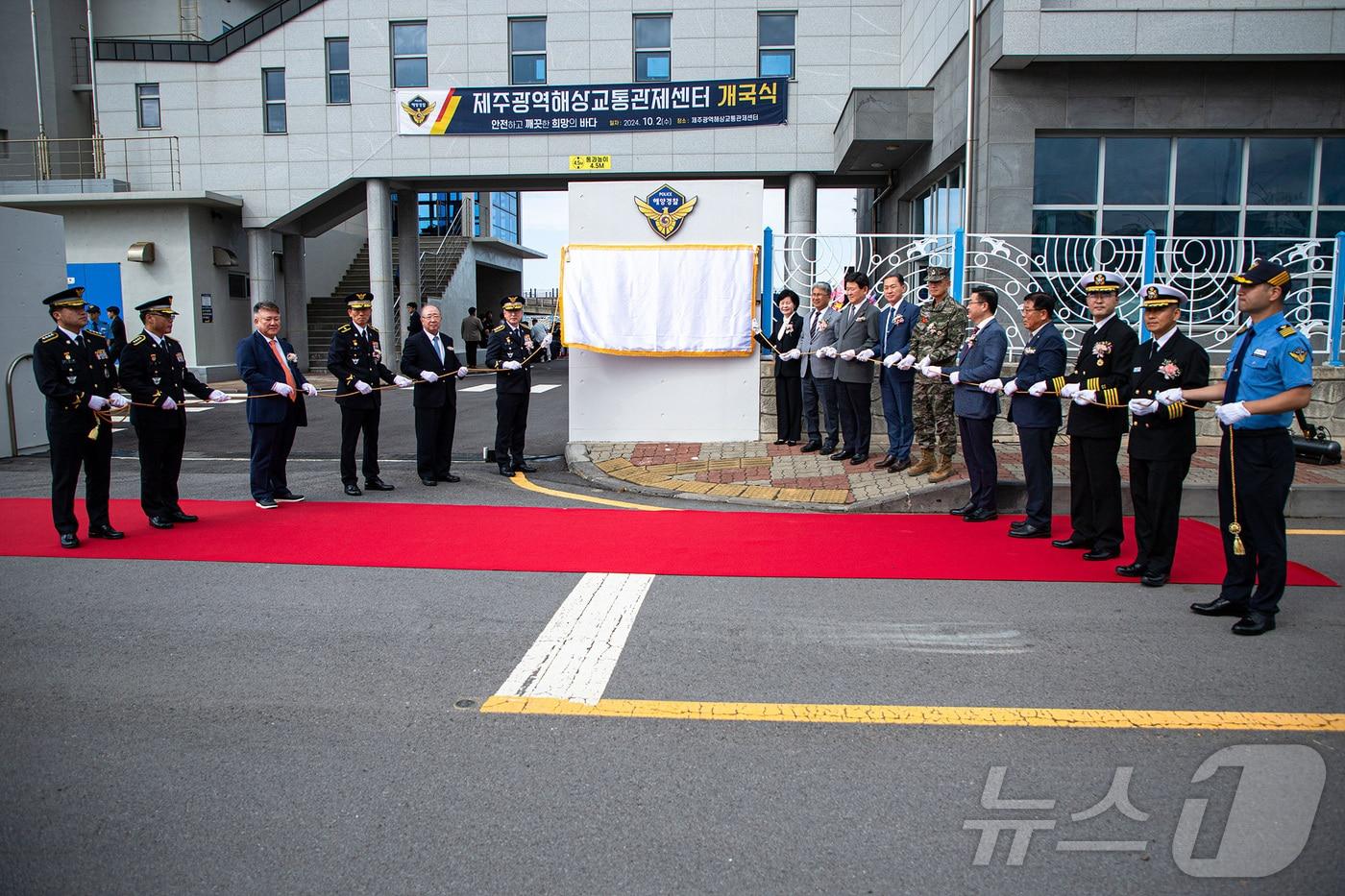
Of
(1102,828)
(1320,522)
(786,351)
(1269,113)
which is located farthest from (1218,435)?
(1102,828)

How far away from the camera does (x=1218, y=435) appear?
1113 cm

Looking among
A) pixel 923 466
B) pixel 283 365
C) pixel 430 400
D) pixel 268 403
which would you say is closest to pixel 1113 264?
pixel 923 466

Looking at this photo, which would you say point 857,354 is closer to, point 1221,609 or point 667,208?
point 667,208

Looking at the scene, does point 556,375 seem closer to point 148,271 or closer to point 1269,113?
point 148,271

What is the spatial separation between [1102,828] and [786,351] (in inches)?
328

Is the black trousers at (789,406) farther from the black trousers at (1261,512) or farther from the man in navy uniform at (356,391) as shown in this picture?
the black trousers at (1261,512)

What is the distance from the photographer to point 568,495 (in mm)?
9586

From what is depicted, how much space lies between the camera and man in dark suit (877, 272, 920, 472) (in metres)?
9.78

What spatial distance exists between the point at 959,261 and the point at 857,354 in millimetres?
2308

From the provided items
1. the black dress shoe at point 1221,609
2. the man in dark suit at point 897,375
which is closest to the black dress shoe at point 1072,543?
the black dress shoe at point 1221,609

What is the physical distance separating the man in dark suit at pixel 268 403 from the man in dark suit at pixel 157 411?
606 mm

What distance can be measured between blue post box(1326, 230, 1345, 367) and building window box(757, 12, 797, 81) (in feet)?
45.4

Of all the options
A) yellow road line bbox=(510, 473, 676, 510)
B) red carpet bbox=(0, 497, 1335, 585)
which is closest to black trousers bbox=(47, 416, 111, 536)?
red carpet bbox=(0, 497, 1335, 585)

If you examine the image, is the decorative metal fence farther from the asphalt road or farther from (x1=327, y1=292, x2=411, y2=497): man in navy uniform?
the asphalt road
